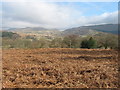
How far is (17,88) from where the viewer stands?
129 inches

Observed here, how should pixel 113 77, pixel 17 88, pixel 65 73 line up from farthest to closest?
1. pixel 65 73
2. pixel 113 77
3. pixel 17 88

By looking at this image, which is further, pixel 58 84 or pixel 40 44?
pixel 40 44

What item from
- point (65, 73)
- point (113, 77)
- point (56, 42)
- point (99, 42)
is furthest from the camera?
point (56, 42)

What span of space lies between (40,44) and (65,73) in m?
14.6

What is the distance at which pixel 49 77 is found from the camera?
3.96 metres

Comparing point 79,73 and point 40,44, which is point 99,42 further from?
point 79,73

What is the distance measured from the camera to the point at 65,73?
4242mm

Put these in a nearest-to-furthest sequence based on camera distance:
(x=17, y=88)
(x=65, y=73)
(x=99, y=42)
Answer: (x=17, y=88), (x=65, y=73), (x=99, y=42)

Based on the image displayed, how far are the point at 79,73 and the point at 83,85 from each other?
0.89m

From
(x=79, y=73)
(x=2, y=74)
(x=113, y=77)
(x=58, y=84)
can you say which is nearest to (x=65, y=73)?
(x=79, y=73)

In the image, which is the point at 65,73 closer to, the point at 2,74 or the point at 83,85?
the point at 83,85

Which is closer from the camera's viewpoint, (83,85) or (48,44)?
(83,85)

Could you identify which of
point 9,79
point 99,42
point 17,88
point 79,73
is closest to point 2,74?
point 9,79

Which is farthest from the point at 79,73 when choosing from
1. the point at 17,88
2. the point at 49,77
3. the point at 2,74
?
the point at 2,74
